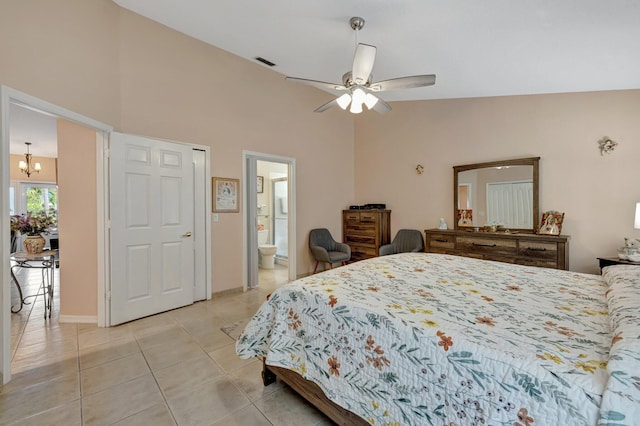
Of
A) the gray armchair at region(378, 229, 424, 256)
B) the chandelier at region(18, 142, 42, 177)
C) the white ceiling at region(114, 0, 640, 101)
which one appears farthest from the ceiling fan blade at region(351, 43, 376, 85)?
the chandelier at region(18, 142, 42, 177)

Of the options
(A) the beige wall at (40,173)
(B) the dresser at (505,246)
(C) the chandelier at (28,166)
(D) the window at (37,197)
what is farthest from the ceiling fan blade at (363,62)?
(A) the beige wall at (40,173)

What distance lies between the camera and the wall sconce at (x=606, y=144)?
3.21m

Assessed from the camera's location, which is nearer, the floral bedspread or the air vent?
the floral bedspread

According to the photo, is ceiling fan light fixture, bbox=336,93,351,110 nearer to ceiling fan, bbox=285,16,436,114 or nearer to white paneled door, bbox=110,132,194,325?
ceiling fan, bbox=285,16,436,114

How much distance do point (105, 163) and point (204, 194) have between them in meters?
1.04

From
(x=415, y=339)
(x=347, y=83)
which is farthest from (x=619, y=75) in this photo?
(x=415, y=339)

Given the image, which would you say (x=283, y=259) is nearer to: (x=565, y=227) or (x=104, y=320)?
(x=104, y=320)

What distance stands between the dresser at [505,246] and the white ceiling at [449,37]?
1782 millimetres

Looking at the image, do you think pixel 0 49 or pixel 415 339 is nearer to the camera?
pixel 415 339

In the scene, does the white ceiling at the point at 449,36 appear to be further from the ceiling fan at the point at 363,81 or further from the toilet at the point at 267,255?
the toilet at the point at 267,255

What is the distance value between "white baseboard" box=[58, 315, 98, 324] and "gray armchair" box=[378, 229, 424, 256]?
3.71 m

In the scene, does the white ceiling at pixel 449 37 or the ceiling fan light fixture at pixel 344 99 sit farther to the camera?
the ceiling fan light fixture at pixel 344 99

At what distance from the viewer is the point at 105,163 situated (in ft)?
9.41

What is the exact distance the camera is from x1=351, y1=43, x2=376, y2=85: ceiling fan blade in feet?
7.02
